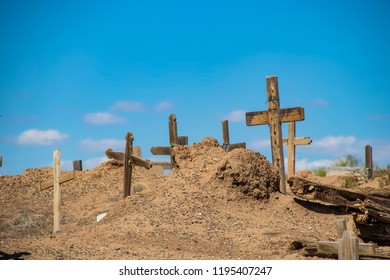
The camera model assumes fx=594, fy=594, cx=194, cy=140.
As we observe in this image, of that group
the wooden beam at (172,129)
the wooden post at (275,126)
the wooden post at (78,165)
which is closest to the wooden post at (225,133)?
the wooden beam at (172,129)

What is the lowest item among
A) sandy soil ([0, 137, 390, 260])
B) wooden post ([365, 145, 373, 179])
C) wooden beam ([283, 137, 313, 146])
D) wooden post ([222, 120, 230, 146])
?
sandy soil ([0, 137, 390, 260])

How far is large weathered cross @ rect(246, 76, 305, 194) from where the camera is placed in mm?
14461

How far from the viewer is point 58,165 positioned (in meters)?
15.6

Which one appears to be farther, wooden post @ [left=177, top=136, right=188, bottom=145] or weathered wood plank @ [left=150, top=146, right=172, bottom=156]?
wooden post @ [left=177, top=136, right=188, bottom=145]

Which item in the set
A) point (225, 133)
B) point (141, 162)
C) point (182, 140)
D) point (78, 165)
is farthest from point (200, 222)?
point (78, 165)

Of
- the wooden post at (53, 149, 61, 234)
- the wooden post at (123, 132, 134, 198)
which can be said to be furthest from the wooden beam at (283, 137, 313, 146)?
the wooden post at (53, 149, 61, 234)

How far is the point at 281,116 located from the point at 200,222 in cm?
382

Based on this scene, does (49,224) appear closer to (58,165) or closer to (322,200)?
(58,165)

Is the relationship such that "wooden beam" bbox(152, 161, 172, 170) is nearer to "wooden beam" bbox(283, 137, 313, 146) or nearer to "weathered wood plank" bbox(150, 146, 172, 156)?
"weathered wood plank" bbox(150, 146, 172, 156)

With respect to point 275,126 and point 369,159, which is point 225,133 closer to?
point 275,126

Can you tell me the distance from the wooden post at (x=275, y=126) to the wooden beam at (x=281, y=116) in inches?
4.5

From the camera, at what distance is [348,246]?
24.5 ft

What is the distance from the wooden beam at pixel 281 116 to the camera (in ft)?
46.8
